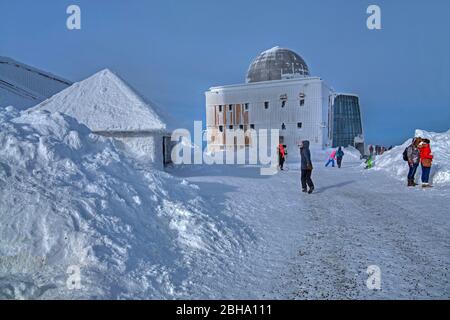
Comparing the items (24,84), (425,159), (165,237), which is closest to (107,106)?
(165,237)

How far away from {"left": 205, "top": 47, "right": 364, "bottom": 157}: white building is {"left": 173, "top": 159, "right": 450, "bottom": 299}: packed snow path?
2464cm

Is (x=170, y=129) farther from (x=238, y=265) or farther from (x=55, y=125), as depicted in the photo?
(x=238, y=265)

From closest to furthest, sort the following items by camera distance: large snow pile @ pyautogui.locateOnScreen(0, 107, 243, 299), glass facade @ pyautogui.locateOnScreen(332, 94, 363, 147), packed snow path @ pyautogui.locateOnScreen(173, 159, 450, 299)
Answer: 1. large snow pile @ pyautogui.locateOnScreen(0, 107, 243, 299)
2. packed snow path @ pyautogui.locateOnScreen(173, 159, 450, 299)
3. glass facade @ pyautogui.locateOnScreen(332, 94, 363, 147)

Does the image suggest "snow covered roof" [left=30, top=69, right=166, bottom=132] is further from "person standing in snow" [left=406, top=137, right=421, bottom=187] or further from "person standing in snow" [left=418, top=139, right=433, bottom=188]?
"person standing in snow" [left=418, top=139, right=433, bottom=188]

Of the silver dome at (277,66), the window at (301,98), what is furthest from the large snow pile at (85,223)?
the silver dome at (277,66)

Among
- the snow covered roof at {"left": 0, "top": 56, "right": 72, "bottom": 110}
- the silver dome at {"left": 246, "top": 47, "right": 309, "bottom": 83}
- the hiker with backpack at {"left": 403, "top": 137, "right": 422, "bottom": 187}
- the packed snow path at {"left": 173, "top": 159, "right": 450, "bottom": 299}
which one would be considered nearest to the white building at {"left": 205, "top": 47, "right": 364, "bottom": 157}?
the silver dome at {"left": 246, "top": 47, "right": 309, "bottom": 83}

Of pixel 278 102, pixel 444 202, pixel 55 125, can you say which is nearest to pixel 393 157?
pixel 444 202

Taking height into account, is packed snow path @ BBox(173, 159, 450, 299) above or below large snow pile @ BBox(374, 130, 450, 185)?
below

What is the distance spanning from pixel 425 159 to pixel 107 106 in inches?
495

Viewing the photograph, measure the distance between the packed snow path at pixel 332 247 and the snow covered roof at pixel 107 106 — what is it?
5.30 metres

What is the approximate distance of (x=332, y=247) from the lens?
528 centimetres

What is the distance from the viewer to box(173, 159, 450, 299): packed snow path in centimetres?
390

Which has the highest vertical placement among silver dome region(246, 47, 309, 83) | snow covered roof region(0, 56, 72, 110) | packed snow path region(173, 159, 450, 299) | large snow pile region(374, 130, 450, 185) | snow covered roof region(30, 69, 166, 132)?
silver dome region(246, 47, 309, 83)

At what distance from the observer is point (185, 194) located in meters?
6.98
